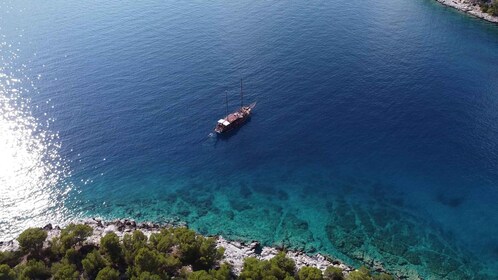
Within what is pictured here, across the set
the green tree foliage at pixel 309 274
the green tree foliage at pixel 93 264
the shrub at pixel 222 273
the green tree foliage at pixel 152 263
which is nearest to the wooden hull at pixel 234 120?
the green tree foliage at pixel 152 263

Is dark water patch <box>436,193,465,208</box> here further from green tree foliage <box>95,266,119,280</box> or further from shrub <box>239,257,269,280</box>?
green tree foliage <box>95,266,119,280</box>

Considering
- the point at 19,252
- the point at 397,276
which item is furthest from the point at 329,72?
the point at 19,252

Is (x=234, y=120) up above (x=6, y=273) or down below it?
above

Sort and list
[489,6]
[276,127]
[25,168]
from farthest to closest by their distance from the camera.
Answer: [489,6] < [276,127] < [25,168]

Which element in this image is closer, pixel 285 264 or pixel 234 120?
pixel 285 264

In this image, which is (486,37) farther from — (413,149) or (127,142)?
(127,142)

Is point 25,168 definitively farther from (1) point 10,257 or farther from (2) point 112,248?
(2) point 112,248

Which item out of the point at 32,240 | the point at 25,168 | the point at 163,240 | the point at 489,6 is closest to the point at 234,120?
the point at 163,240

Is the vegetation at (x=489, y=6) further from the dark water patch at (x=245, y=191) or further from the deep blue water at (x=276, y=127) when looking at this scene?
the dark water patch at (x=245, y=191)
